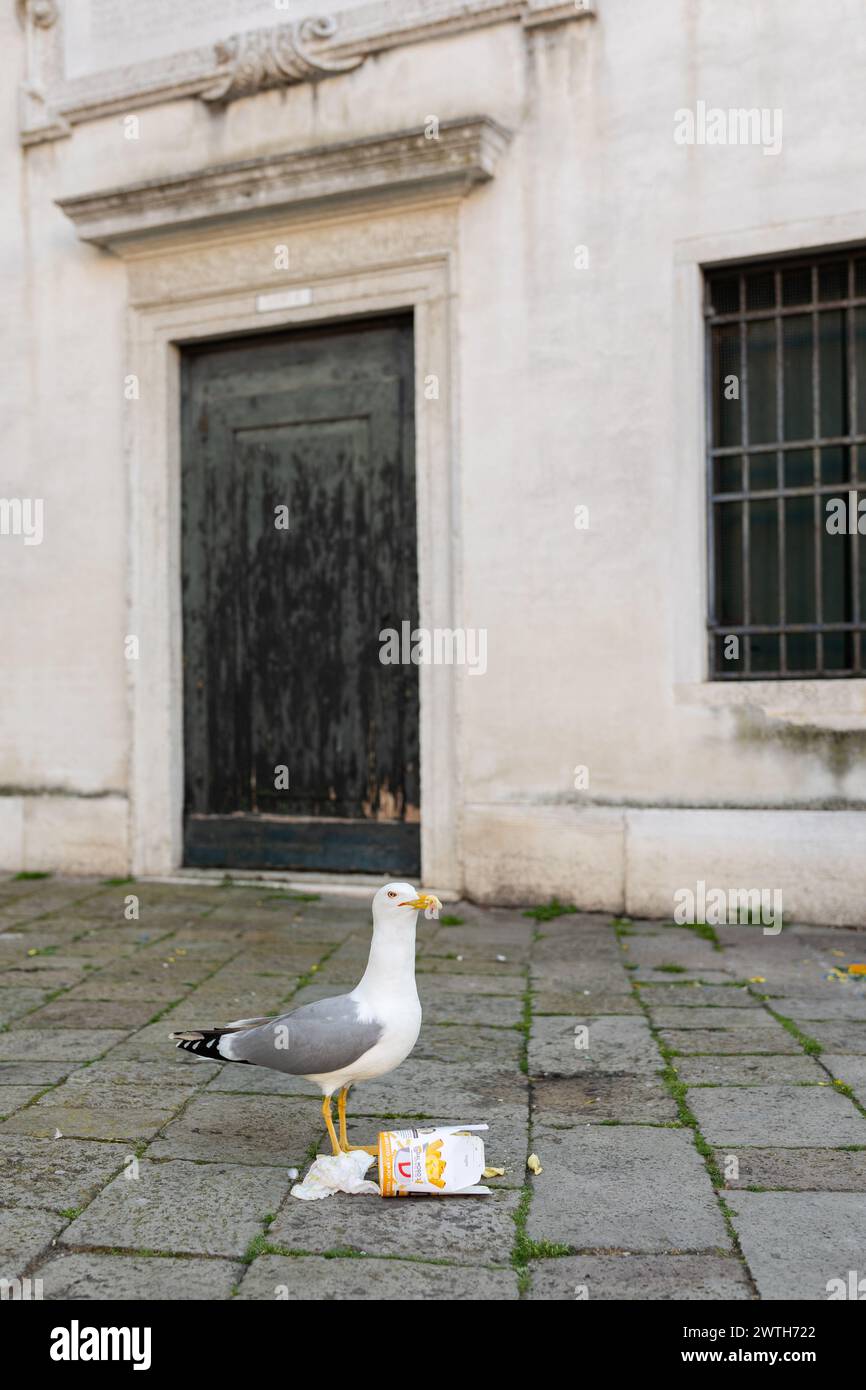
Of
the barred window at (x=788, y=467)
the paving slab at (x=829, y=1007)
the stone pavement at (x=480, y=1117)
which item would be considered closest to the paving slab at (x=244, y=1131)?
the stone pavement at (x=480, y=1117)

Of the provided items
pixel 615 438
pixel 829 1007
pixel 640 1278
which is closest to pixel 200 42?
pixel 615 438

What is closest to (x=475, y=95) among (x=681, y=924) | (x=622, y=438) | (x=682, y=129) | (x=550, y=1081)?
(x=682, y=129)

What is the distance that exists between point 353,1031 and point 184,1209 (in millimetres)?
545

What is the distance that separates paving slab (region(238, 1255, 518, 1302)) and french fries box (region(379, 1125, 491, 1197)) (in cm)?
31

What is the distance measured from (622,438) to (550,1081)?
11.9 feet

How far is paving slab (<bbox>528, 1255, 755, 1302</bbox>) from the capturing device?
2439 mm

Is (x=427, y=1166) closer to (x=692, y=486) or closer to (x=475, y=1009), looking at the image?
(x=475, y=1009)

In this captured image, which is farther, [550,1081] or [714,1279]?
[550,1081]

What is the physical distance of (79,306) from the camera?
780 cm

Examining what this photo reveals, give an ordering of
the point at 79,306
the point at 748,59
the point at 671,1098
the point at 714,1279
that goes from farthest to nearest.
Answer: the point at 79,306, the point at 748,59, the point at 671,1098, the point at 714,1279

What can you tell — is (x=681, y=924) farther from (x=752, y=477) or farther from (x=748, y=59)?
(x=748, y=59)

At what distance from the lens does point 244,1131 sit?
11.1 feet

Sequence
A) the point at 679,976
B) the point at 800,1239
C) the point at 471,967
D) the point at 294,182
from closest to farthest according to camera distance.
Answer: the point at 800,1239 < the point at 679,976 < the point at 471,967 < the point at 294,182
